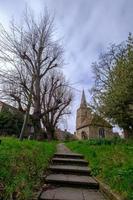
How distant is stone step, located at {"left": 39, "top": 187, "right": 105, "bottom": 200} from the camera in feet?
16.6

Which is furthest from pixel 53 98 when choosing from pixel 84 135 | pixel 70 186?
pixel 84 135

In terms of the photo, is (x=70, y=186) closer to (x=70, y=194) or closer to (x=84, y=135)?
(x=70, y=194)

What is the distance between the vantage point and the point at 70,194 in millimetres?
5445

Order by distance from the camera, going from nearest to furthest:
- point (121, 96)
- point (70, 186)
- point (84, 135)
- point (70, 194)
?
point (70, 194) < point (70, 186) < point (121, 96) < point (84, 135)

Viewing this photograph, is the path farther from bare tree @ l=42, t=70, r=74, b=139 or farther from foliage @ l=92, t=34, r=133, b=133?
bare tree @ l=42, t=70, r=74, b=139

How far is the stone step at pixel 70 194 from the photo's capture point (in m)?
5.06

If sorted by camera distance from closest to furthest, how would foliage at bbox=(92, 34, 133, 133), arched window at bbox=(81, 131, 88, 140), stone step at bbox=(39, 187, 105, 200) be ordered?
1. stone step at bbox=(39, 187, 105, 200)
2. foliage at bbox=(92, 34, 133, 133)
3. arched window at bbox=(81, 131, 88, 140)

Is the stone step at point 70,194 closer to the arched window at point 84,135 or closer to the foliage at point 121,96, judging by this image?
the foliage at point 121,96

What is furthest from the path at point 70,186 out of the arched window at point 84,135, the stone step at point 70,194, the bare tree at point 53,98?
the arched window at point 84,135

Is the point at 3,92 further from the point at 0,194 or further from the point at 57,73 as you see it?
the point at 0,194

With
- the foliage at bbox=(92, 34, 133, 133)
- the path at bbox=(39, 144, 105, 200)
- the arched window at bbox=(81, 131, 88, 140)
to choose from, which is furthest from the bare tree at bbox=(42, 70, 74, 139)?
the arched window at bbox=(81, 131, 88, 140)

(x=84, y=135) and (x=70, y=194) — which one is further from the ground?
(x=84, y=135)

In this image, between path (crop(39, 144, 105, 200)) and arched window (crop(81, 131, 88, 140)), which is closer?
path (crop(39, 144, 105, 200))

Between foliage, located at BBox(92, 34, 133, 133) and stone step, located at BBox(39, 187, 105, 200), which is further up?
foliage, located at BBox(92, 34, 133, 133)
